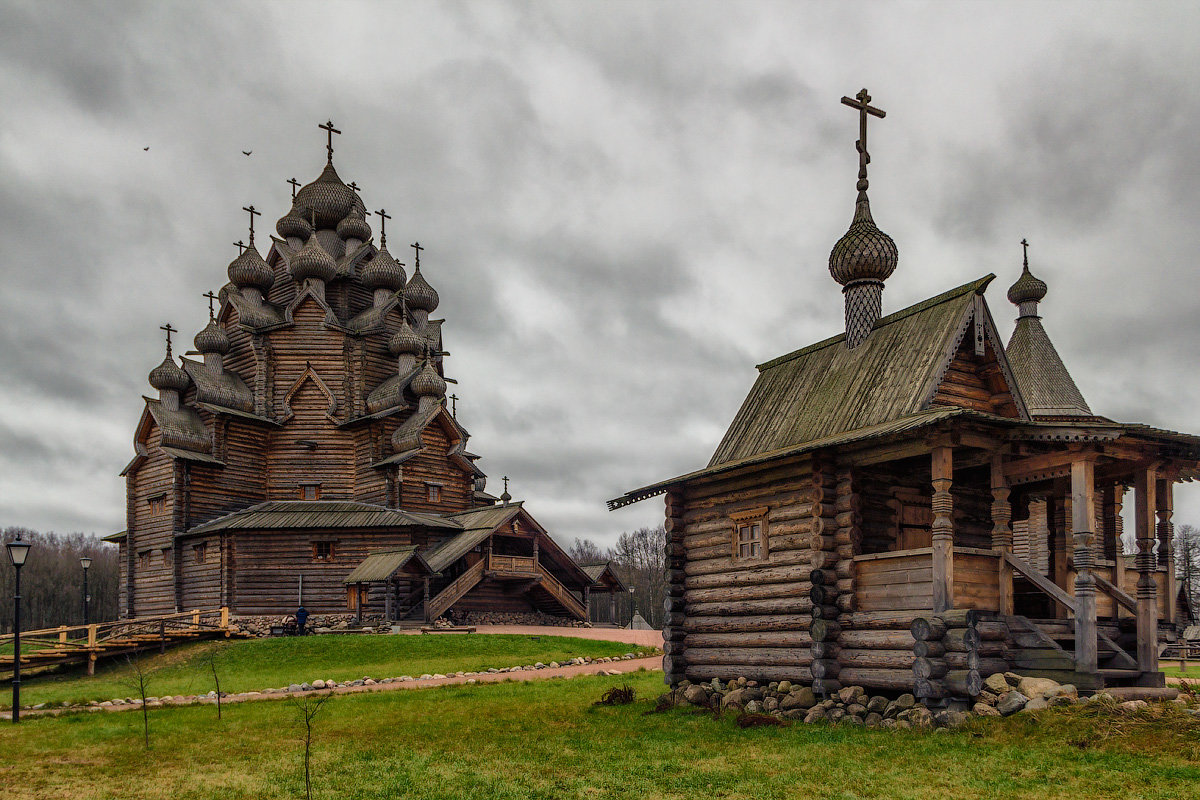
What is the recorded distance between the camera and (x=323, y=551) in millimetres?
37469

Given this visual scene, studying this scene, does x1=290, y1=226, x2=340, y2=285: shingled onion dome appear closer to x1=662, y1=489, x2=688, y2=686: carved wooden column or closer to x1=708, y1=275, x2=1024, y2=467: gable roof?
x1=708, y1=275, x2=1024, y2=467: gable roof

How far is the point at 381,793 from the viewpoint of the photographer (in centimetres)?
A: 1022

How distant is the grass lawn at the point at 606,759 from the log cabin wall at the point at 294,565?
21.1 m

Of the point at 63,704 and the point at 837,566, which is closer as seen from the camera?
the point at 837,566

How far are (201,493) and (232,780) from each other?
30.1 m

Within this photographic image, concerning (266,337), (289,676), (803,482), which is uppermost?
(266,337)

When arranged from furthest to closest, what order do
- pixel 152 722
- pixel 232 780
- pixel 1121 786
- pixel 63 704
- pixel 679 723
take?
1. pixel 63 704
2. pixel 152 722
3. pixel 679 723
4. pixel 232 780
5. pixel 1121 786

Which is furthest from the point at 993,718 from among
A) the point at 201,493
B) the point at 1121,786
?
the point at 201,493

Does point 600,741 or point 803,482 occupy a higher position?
point 803,482

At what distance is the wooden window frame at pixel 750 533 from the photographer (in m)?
16.3

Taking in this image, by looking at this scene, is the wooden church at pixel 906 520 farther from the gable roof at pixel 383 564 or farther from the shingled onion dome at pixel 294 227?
the shingled onion dome at pixel 294 227

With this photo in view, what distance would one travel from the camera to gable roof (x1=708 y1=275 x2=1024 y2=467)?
49.0 ft

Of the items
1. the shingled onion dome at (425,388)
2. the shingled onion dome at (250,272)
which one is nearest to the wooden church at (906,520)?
the shingled onion dome at (425,388)

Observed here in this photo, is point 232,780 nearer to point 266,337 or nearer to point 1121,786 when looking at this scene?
point 1121,786
